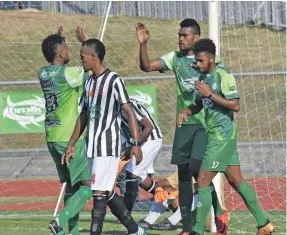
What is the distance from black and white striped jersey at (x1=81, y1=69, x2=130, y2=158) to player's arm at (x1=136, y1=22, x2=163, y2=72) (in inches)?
33.7

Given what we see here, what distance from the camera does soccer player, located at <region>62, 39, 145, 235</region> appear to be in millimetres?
9242

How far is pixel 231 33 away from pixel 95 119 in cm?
488

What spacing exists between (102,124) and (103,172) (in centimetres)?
46

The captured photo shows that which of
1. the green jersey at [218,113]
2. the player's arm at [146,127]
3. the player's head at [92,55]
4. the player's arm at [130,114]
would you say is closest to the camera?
the player's arm at [130,114]

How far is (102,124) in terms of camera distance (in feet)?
30.6

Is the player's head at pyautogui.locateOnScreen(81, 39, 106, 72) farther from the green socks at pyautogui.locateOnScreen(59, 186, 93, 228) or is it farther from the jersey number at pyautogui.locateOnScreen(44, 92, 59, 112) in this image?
the green socks at pyautogui.locateOnScreen(59, 186, 93, 228)

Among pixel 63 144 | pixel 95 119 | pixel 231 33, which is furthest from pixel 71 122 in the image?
pixel 231 33

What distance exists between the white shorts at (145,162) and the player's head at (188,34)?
85.1 inches

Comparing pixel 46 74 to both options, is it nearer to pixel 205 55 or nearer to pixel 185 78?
pixel 185 78

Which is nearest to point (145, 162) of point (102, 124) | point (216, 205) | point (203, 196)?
point (216, 205)

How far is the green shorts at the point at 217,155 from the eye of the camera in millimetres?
9516

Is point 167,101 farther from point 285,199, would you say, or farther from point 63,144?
point 63,144

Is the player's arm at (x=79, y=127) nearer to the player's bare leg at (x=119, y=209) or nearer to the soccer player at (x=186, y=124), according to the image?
the player's bare leg at (x=119, y=209)

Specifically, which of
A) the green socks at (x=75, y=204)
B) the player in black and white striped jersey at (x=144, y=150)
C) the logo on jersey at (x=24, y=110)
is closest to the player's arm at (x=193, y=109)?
the green socks at (x=75, y=204)
